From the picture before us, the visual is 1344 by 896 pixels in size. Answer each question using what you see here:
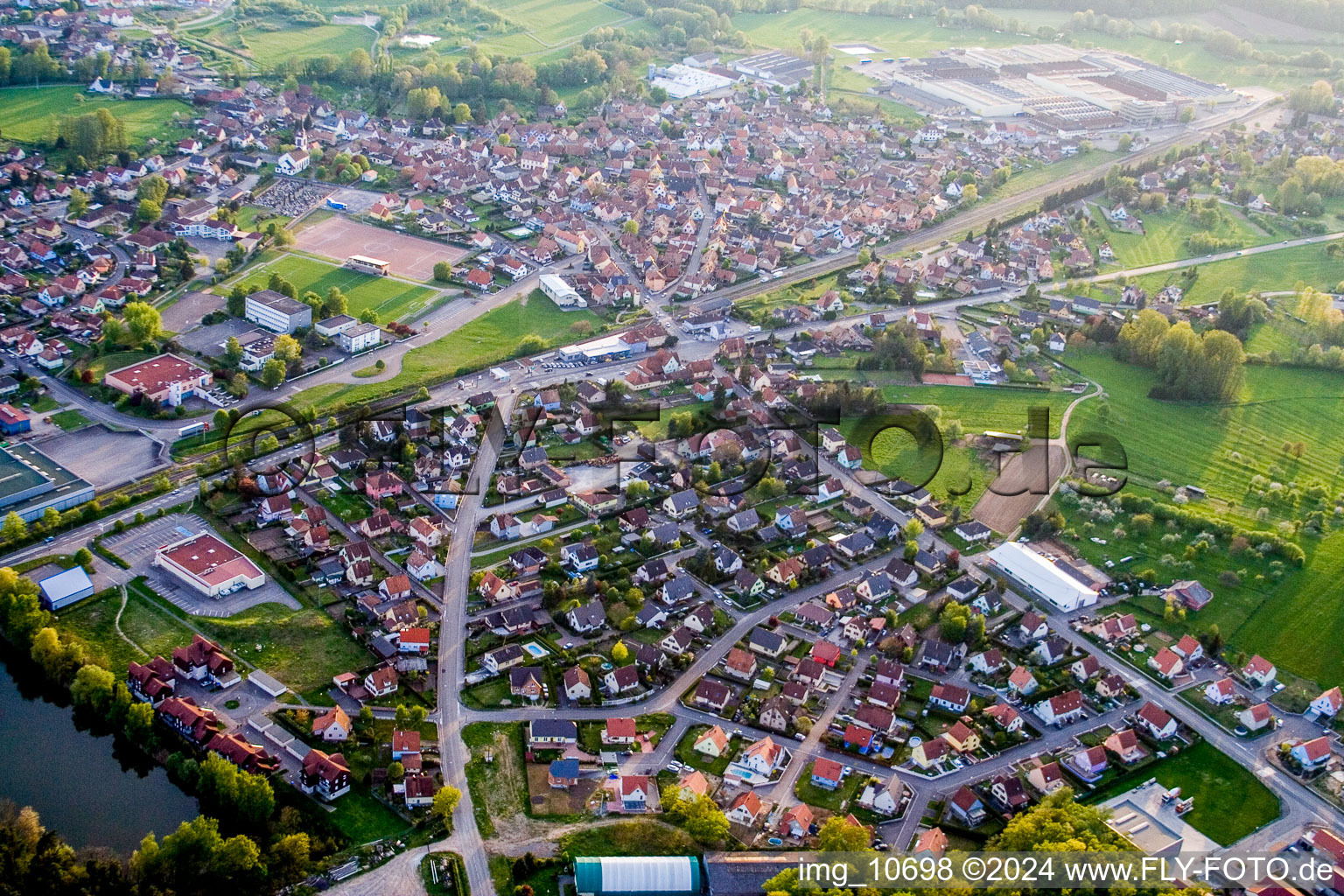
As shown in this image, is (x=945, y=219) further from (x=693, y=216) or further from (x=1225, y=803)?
(x=1225, y=803)

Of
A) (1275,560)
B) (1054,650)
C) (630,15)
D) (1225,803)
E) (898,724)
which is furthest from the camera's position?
(630,15)

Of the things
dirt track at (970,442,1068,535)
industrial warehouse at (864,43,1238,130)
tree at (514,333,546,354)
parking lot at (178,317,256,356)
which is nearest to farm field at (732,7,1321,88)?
industrial warehouse at (864,43,1238,130)

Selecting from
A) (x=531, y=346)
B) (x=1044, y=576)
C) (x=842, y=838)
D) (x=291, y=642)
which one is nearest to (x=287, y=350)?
(x=531, y=346)

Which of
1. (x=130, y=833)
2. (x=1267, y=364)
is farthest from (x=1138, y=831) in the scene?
(x=1267, y=364)

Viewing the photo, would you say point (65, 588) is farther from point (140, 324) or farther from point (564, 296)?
point (564, 296)

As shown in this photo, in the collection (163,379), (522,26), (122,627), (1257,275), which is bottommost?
(122,627)

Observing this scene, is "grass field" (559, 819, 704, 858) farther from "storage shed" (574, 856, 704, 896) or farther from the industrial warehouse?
the industrial warehouse

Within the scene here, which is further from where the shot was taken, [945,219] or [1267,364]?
[945,219]
